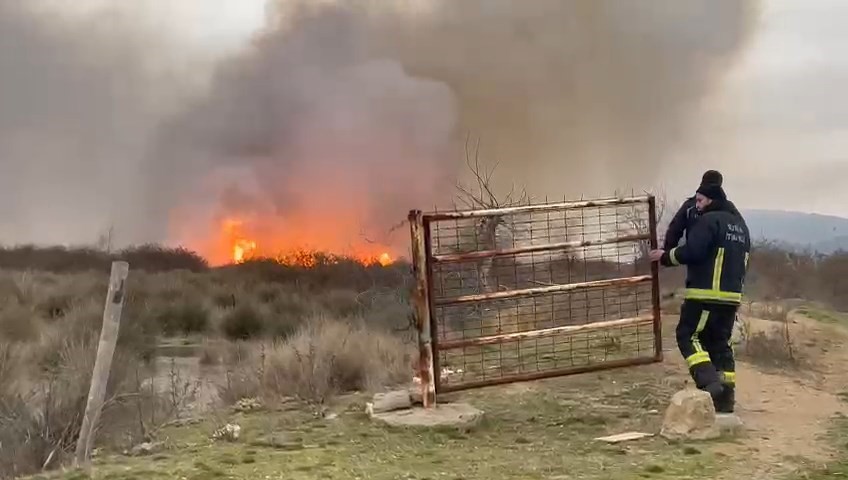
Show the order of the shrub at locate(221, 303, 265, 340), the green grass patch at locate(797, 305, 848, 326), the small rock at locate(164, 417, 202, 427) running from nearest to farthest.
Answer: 1. the small rock at locate(164, 417, 202, 427)
2. the green grass patch at locate(797, 305, 848, 326)
3. the shrub at locate(221, 303, 265, 340)

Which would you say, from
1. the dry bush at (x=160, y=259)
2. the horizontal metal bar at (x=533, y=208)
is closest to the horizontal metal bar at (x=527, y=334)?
the horizontal metal bar at (x=533, y=208)

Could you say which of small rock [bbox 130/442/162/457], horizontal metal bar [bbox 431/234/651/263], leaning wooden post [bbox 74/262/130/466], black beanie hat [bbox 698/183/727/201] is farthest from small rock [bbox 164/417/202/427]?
black beanie hat [bbox 698/183/727/201]

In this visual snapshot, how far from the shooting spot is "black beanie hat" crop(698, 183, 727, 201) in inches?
248

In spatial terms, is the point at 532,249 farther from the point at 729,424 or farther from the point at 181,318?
the point at 181,318

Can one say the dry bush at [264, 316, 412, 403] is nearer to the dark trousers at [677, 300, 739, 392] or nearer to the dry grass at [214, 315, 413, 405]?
the dry grass at [214, 315, 413, 405]

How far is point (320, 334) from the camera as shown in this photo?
11.0 meters

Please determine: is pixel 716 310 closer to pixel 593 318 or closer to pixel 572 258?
pixel 572 258

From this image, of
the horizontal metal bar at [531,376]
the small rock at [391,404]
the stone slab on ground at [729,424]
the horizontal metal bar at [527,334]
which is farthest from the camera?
the small rock at [391,404]

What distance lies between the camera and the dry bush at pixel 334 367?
8.01 m

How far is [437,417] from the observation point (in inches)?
251

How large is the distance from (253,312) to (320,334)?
8.12 metres

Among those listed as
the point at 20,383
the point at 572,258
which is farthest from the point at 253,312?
the point at 572,258

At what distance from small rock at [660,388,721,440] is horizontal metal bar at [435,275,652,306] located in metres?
1.22

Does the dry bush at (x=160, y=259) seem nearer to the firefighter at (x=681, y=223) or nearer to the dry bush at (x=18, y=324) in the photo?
the dry bush at (x=18, y=324)
